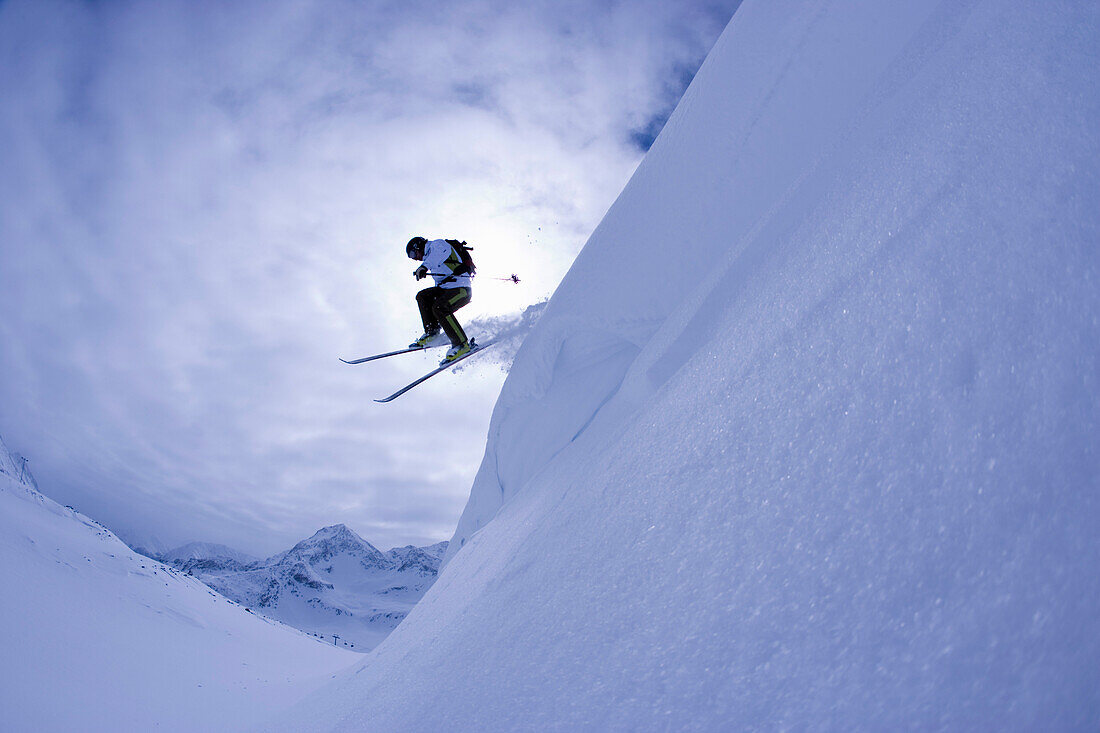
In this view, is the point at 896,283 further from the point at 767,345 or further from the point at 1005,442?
the point at 1005,442

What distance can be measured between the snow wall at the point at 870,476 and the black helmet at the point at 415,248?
24.8ft

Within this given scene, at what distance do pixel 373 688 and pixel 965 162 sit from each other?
3.56 m

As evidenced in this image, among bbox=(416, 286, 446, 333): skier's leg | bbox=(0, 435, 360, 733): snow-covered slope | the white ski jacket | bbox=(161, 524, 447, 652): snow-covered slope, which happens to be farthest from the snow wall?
bbox=(161, 524, 447, 652): snow-covered slope

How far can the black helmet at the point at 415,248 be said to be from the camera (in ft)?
31.0

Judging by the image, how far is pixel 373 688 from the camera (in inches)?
112

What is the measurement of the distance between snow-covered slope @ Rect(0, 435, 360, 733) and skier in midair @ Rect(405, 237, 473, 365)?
600 cm

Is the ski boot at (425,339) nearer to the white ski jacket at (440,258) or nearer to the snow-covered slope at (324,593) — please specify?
the white ski jacket at (440,258)

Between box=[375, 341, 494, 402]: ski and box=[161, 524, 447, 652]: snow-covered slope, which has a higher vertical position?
box=[375, 341, 494, 402]: ski

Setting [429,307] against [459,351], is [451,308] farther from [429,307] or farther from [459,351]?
[459,351]

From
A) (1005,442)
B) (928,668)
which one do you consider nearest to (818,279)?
(1005,442)

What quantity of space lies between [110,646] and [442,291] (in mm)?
7542

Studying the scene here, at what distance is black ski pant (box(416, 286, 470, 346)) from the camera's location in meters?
9.80

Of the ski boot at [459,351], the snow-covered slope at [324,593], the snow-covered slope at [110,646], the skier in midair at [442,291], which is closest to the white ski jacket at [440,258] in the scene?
the skier in midair at [442,291]

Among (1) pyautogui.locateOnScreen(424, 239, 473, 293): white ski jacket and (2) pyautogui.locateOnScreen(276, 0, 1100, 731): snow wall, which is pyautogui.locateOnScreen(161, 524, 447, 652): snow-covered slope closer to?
(1) pyautogui.locateOnScreen(424, 239, 473, 293): white ski jacket
